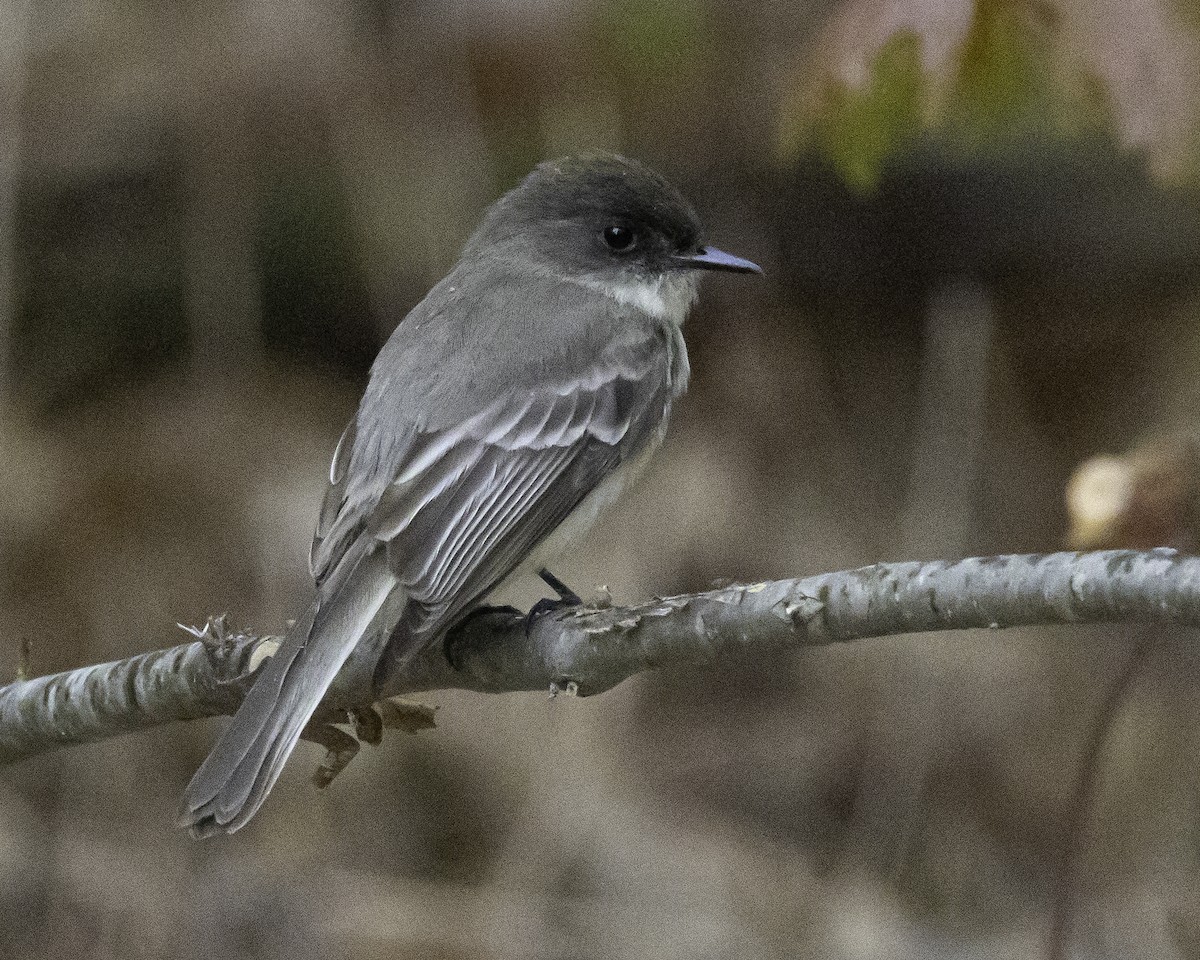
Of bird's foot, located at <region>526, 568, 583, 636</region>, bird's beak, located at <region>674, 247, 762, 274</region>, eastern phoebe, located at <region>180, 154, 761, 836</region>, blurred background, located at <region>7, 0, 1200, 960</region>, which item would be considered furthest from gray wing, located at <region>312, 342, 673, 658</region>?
blurred background, located at <region>7, 0, 1200, 960</region>

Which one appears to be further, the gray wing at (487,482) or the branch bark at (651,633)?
the gray wing at (487,482)

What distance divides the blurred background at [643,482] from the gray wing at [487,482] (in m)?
2.04

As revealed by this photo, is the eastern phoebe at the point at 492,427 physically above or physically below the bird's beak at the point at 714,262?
below

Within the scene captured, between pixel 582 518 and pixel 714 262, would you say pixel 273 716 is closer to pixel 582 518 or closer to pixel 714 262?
pixel 582 518

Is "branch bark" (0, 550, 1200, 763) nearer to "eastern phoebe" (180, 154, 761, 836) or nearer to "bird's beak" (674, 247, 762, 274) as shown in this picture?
"eastern phoebe" (180, 154, 761, 836)

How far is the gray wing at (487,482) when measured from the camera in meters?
3.38

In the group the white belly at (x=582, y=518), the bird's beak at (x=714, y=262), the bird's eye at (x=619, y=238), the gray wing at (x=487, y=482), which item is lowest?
the white belly at (x=582, y=518)

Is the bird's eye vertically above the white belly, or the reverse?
the bird's eye

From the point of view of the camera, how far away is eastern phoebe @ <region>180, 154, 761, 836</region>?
3.10 m

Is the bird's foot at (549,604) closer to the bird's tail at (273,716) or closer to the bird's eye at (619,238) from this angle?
the bird's tail at (273,716)

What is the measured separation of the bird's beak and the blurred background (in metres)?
1.47

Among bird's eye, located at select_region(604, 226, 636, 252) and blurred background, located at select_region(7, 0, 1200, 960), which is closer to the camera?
bird's eye, located at select_region(604, 226, 636, 252)

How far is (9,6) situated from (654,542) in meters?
3.23

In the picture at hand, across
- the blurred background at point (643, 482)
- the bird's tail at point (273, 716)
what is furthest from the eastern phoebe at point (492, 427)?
the blurred background at point (643, 482)
